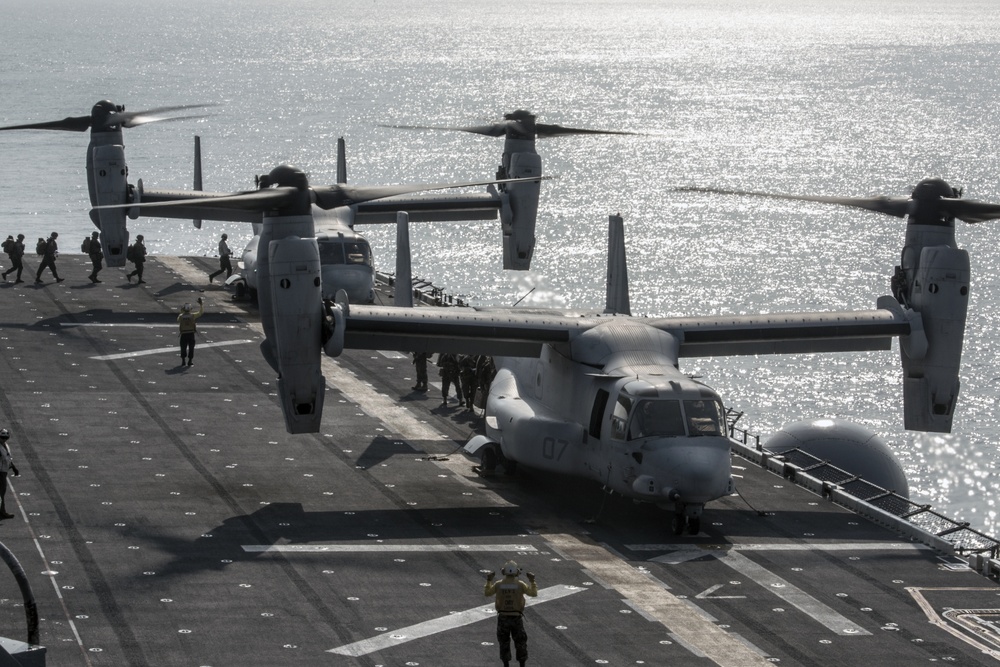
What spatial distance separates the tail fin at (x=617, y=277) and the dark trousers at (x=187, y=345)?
13.5 metres

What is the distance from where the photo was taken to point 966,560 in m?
30.0

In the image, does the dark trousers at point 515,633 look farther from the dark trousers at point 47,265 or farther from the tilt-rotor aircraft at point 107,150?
the dark trousers at point 47,265

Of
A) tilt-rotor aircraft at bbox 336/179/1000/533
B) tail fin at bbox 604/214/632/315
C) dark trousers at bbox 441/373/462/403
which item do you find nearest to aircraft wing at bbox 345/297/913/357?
tilt-rotor aircraft at bbox 336/179/1000/533

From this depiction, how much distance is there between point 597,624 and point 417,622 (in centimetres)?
309

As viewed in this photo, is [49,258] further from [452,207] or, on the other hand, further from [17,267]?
[452,207]

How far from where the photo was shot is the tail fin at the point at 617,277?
38062 mm

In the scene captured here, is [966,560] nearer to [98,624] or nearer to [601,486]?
[601,486]

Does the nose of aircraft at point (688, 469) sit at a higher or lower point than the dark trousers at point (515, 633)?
higher

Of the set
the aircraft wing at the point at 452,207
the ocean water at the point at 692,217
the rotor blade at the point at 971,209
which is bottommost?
the ocean water at the point at 692,217

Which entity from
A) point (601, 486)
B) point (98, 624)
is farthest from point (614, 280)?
point (98, 624)

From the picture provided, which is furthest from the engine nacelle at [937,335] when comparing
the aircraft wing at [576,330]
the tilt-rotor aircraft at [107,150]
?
the tilt-rotor aircraft at [107,150]

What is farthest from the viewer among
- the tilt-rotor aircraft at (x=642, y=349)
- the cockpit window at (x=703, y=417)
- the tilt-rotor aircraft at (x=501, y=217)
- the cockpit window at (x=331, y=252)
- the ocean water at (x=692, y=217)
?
the ocean water at (x=692, y=217)

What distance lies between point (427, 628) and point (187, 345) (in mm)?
22133

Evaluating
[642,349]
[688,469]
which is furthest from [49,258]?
[688,469]
